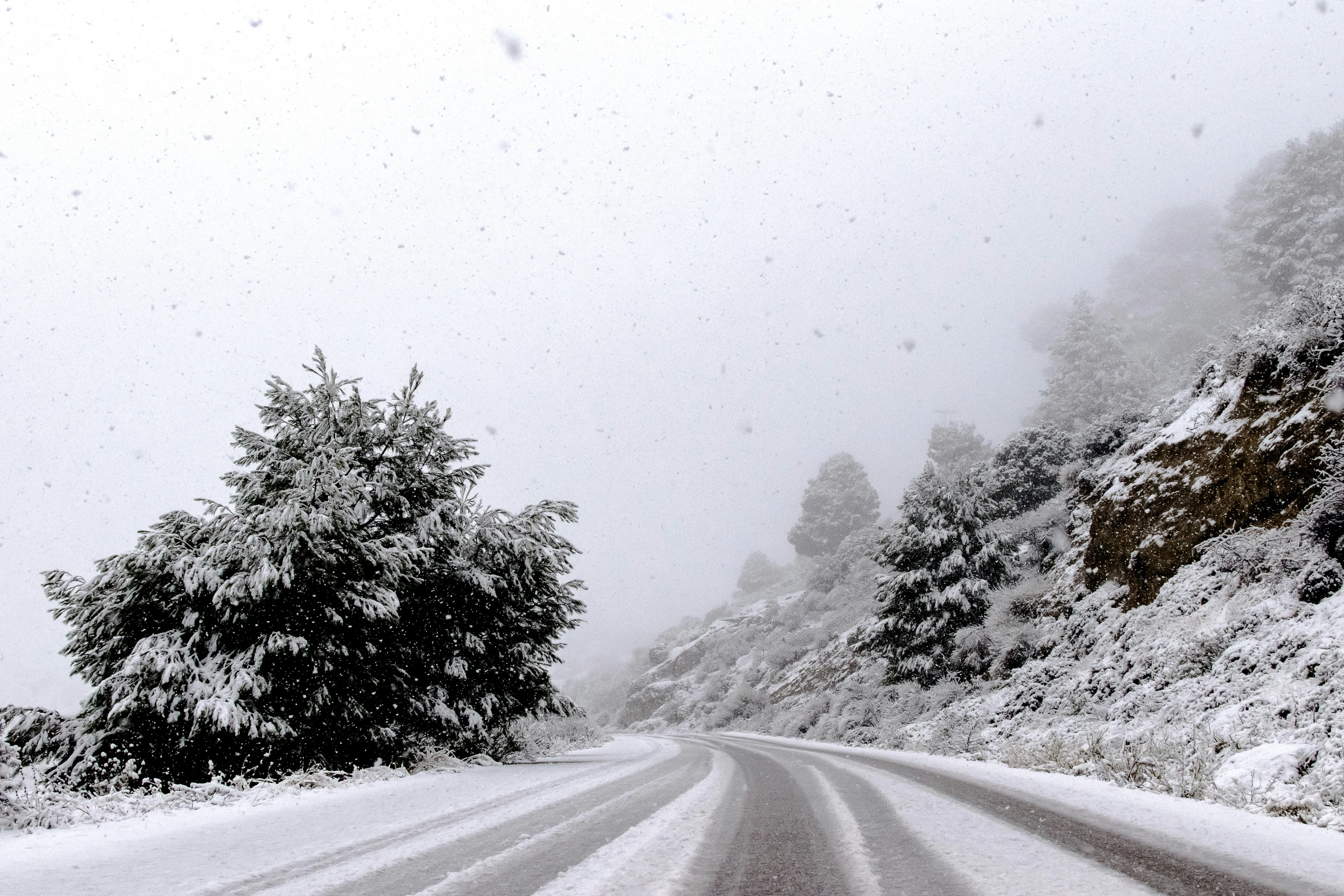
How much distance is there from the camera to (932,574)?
19.6 meters

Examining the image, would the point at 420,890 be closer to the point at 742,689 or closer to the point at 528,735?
the point at 528,735

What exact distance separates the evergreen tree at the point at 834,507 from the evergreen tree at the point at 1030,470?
36813mm

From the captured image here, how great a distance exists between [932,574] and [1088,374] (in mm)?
36404

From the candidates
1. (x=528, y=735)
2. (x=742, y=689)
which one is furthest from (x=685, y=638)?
(x=528, y=735)

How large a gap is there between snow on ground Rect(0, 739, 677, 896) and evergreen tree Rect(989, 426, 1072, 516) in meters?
26.5

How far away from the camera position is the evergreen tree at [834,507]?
221 feet

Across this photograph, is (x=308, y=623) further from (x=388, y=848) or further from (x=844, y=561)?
(x=844, y=561)

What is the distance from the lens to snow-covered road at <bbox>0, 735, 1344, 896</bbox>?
10.8 feet

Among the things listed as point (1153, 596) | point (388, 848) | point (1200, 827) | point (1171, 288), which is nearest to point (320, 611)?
point (388, 848)

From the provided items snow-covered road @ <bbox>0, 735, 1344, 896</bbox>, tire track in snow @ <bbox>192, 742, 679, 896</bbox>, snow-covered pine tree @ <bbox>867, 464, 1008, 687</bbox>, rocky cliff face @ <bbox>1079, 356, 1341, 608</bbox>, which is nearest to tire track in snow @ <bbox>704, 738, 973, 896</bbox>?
snow-covered road @ <bbox>0, 735, 1344, 896</bbox>

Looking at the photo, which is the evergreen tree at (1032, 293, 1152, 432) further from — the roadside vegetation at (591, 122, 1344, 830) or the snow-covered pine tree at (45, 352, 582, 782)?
the snow-covered pine tree at (45, 352, 582, 782)

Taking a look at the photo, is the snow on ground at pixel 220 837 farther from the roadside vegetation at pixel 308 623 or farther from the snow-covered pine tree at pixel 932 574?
the snow-covered pine tree at pixel 932 574

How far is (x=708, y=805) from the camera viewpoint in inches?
244

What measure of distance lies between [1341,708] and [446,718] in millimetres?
12230
